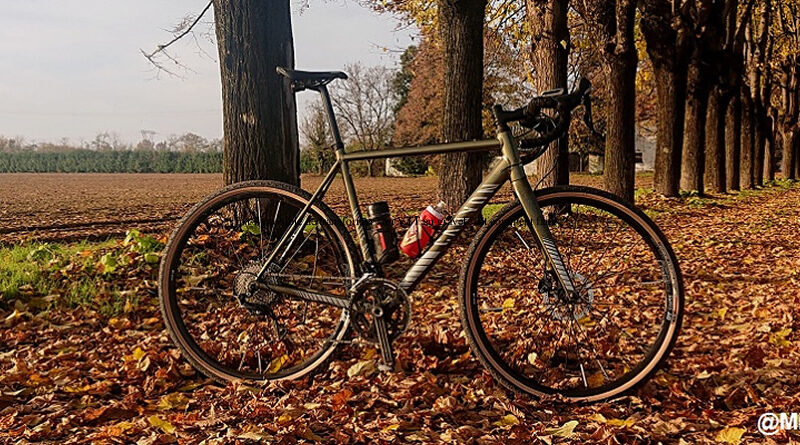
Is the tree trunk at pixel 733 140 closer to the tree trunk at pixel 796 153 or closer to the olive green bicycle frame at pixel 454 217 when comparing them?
the tree trunk at pixel 796 153

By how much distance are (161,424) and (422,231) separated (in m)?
1.44

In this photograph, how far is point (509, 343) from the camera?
4125 mm

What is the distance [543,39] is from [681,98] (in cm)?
682

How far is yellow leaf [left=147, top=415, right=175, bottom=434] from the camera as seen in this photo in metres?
3.08

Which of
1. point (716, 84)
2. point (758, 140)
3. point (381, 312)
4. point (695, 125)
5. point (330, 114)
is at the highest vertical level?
point (716, 84)

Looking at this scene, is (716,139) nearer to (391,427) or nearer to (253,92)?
(253,92)

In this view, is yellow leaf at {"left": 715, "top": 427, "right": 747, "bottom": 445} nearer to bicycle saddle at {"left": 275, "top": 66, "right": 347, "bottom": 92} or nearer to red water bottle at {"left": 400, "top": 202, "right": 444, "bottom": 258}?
red water bottle at {"left": 400, "top": 202, "right": 444, "bottom": 258}

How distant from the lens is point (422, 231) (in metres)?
3.52

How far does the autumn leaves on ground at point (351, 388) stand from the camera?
3039 mm

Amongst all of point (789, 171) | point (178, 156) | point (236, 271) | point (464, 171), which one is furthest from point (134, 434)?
point (178, 156)

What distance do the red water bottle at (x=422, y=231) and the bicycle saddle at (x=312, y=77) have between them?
0.81 meters

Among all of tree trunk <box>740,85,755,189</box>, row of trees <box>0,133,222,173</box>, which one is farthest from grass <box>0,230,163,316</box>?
row of trees <box>0,133,222,173</box>

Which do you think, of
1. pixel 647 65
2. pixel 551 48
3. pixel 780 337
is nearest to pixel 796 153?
pixel 647 65

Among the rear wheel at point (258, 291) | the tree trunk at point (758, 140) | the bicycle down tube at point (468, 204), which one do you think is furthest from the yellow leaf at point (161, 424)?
the tree trunk at point (758, 140)
